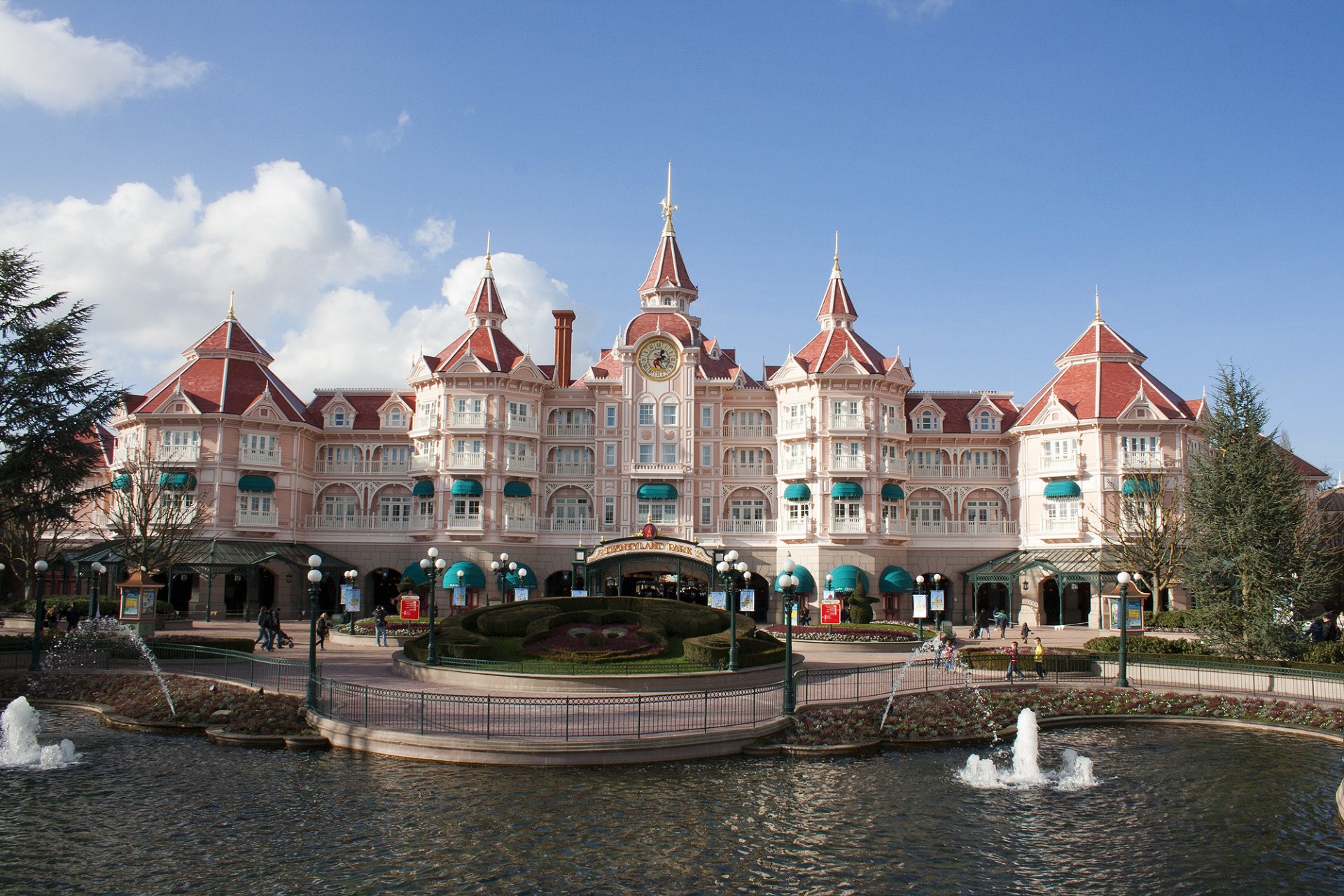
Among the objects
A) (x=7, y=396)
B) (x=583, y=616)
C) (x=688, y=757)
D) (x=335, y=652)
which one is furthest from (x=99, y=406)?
(x=688, y=757)

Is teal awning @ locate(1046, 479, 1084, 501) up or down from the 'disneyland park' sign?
up

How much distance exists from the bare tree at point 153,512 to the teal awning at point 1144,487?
4912cm

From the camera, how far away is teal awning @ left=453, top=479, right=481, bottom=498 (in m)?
57.8

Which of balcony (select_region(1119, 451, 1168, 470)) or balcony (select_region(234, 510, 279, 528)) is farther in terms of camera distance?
balcony (select_region(234, 510, 279, 528))

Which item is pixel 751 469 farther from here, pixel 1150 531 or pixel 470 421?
pixel 1150 531

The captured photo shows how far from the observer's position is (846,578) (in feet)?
181

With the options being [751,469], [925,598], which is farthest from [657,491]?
[925,598]

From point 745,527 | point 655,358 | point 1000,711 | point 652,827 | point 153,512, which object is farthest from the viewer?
point 655,358

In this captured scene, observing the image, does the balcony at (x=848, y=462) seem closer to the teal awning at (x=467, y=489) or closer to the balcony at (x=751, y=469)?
the balcony at (x=751, y=469)

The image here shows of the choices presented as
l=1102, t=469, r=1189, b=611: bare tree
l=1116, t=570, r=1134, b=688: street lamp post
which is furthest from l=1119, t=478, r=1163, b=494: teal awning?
l=1116, t=570, r=1134, b=688: street lamp post

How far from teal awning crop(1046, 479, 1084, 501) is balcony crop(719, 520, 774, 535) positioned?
Result: 16.1m

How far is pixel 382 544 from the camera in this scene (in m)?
60.2

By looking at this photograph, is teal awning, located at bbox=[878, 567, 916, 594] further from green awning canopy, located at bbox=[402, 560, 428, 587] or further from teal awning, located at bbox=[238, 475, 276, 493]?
teal awning, located at bbox=[238, 475, 276, 493]

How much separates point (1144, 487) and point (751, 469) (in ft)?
72.5
